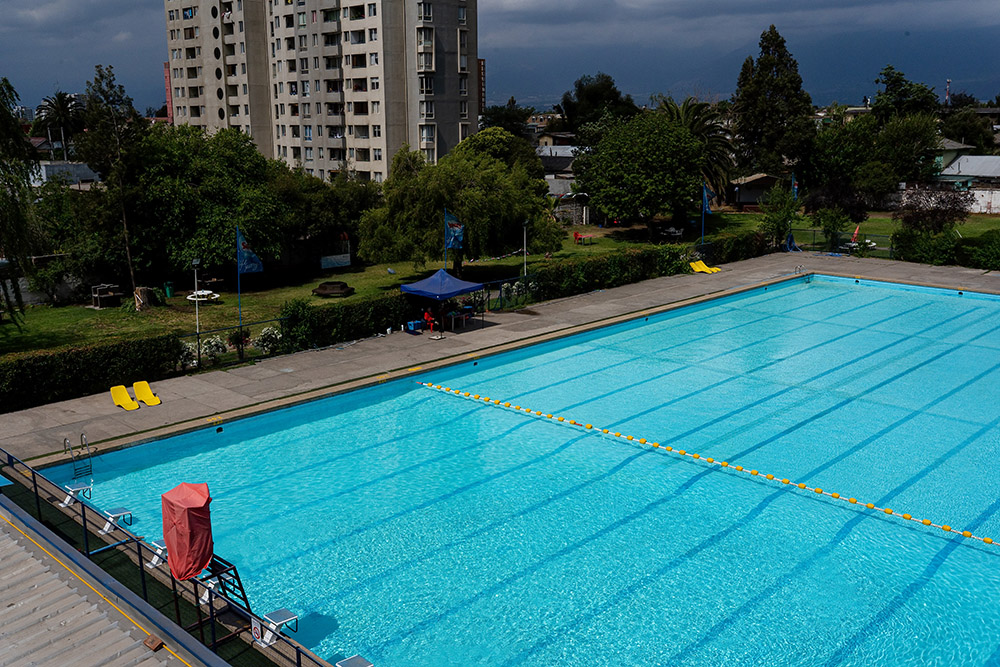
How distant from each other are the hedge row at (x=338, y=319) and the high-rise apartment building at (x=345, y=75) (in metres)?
37.5

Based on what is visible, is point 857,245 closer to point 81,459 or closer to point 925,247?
point 925,247

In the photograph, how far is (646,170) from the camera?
153 ft

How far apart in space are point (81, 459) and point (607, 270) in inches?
918

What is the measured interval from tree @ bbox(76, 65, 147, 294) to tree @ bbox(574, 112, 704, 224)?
25.5 m

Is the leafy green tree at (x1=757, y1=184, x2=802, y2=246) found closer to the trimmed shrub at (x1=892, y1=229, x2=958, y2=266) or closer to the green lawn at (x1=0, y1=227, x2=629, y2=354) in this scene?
the trimmed shrub at (x1=892, y1=229, x2=958, y2=266)

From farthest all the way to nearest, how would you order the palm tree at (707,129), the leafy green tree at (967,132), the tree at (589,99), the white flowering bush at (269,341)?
1. the tree at (589,99)
2. the leafy green tree at (967,132)
3. the palm tree at (707,129)
4. the white flowering bush at (269,341)

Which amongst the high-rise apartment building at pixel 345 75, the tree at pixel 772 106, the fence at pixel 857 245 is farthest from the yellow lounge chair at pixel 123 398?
the tree at pixel 772 106

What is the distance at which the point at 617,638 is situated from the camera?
1177 centimetres

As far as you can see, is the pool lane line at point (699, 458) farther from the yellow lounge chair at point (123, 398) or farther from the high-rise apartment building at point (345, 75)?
the high-rise apartment building at point (345, 75)

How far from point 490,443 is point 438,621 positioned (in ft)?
23.3

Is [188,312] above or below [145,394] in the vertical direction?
below

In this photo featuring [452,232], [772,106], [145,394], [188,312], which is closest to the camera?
[145,394]

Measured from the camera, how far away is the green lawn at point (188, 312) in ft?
92.5

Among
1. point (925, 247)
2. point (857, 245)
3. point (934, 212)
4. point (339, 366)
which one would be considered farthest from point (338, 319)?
A: point (925, 247)
